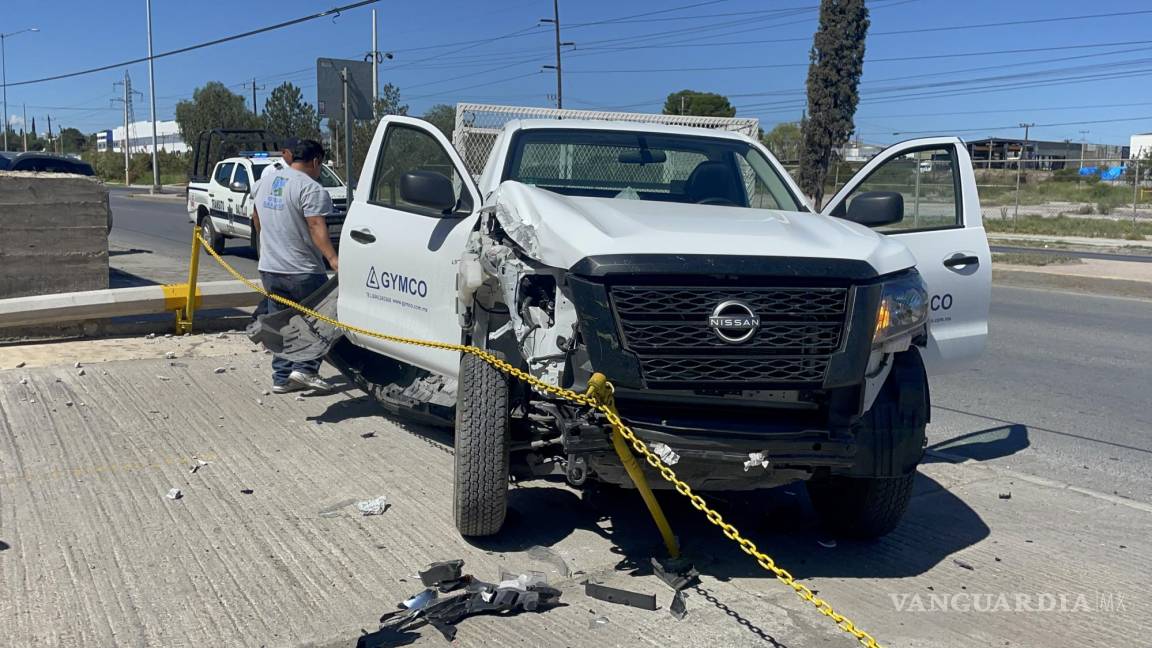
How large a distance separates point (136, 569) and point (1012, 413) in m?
6.00

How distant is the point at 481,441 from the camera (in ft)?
14.6

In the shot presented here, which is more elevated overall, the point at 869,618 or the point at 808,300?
the point at 808,300

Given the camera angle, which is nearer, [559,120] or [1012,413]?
[559,120]

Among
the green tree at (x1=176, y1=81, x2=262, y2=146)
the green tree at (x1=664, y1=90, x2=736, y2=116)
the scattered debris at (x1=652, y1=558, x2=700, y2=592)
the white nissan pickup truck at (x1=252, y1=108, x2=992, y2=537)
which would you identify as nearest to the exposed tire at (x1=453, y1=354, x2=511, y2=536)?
the white nissan pickup truck at (x1=252, y1=108, x2=992, y2=537)

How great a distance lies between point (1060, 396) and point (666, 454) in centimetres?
549

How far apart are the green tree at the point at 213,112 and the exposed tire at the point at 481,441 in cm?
5804

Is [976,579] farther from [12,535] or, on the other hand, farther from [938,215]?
[12,535]

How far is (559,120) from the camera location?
589 cm

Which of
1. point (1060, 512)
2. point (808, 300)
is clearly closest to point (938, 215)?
point (1060, 512)

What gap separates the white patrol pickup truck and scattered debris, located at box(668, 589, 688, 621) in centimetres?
1388

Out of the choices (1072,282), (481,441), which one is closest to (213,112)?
(1072,282)

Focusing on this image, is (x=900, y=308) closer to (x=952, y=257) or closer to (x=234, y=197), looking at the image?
(x=952, y=257)

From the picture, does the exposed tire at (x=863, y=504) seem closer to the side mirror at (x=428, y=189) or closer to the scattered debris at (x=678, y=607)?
the scattered debris at (x=678, y=607)

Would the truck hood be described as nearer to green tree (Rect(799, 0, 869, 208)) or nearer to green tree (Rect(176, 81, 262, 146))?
green tree (Rect(799, 0, 869, 208))
